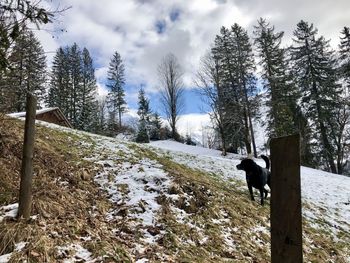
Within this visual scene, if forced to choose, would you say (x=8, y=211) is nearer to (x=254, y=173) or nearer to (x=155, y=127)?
(x=254, y=173)

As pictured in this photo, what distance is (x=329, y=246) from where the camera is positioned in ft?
23.9

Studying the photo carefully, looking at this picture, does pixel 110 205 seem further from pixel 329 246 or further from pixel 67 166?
pixel 329 246

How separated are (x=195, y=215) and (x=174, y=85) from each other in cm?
3349

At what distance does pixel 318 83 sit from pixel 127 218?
31.1 metres

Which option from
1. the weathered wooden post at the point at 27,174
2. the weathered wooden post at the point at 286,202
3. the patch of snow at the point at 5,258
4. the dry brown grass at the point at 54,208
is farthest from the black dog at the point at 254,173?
the weathered wooden post at the point at 286,202

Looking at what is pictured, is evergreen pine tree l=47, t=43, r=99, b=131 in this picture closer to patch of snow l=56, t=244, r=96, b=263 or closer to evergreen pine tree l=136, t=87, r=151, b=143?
evergreen pine tree l=136, t=87, r=151, b=143

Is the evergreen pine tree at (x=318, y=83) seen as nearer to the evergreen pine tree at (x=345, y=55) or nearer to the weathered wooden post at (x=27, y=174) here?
the evergreen pine tree at (x=345, y=55)

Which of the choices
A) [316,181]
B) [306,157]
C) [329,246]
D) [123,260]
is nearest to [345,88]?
[306,157]

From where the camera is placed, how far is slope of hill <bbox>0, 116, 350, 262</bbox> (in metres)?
4.39

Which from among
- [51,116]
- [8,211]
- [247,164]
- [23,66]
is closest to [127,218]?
[8,211]

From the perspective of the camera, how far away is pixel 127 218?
5.89 m

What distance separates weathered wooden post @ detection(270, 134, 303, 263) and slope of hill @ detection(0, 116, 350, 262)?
2.87 m

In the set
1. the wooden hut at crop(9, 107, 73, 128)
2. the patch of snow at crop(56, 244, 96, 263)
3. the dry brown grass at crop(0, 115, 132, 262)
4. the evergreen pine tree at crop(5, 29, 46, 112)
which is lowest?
the patch of snow at crop(56, 244, 96, 263)

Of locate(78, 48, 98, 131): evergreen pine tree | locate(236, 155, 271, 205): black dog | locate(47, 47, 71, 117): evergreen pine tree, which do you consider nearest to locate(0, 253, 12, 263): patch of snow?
locate(236, 155, 271, 205): black dog
